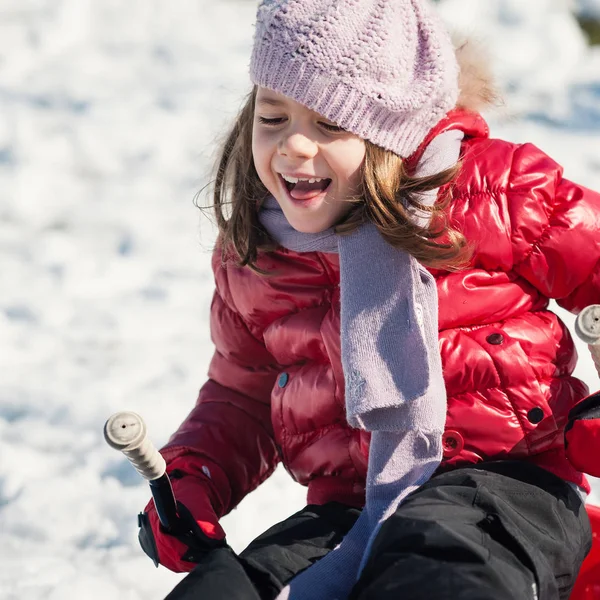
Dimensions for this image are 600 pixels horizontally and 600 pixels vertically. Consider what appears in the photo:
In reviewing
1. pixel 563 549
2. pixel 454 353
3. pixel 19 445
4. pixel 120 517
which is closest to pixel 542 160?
pixel 454 353

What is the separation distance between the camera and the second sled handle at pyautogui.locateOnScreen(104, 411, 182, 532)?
44.0 inches

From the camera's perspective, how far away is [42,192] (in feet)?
9.43

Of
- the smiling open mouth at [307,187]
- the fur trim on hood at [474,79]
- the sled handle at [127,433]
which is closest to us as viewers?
the sled handle at [127,433]

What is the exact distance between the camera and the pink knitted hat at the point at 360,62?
1246 millimetres

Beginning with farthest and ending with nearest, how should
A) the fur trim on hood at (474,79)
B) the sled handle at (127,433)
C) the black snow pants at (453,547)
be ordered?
the fur trim on hood at (474,79) → the sled handle at (127,433) → the black snow pants at (453,547)

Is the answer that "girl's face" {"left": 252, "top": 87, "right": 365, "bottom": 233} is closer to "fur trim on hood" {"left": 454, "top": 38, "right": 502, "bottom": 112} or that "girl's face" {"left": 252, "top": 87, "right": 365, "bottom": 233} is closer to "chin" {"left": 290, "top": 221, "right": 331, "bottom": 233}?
"chin" {"left": 290, "top": 221, "right": 331, "bottom": 233}

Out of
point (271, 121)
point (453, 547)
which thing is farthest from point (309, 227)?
point (453, 547)

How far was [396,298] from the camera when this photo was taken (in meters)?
1.29

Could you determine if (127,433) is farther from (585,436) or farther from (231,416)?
(585,436)

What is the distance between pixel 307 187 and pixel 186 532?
521mm

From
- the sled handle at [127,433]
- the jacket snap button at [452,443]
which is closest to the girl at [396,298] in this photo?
the jacket snap button at [452,443]

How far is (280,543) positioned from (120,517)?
563mm

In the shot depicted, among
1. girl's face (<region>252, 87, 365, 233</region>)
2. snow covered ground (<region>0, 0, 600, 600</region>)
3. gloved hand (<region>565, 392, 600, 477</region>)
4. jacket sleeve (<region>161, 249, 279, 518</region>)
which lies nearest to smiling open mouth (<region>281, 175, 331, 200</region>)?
girl's face (<region>252, 87, 365, 233</region>)

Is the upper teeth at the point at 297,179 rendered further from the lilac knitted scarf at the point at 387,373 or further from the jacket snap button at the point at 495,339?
the jacket snap button at the point at 495,339
